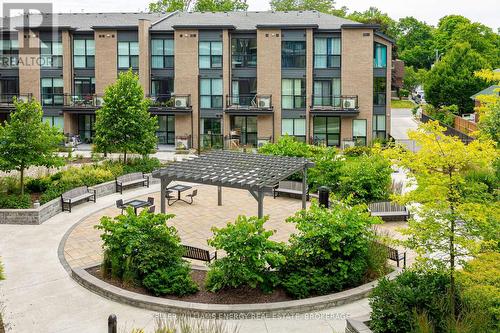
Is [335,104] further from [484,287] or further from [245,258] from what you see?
[484,287]

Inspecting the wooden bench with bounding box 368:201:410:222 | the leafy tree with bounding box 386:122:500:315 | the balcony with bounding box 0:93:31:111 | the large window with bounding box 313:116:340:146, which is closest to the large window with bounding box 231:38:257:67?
the large window with bounding box 313:116:340:146

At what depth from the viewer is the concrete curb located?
12.9m

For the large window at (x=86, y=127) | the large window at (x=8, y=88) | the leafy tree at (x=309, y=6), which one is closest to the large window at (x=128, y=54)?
the large window at (x=86, y=127)

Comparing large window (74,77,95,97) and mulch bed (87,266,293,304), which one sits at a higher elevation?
large window (74,77,95,97)

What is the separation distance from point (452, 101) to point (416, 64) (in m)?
45.8

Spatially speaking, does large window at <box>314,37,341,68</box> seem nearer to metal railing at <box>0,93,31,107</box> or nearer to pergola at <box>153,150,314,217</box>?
pergola at <box>153,150,314,217</box>

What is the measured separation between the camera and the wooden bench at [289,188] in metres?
25.3

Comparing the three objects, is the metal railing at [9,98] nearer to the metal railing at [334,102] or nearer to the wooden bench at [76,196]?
the metal railing at [334,102]

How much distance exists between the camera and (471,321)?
34.3 feet

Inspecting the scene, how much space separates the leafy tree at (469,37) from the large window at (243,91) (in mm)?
27807

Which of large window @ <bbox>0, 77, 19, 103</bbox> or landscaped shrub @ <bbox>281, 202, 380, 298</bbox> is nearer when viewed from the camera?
landscaped shrub @ <bbox>281, 202, 380, 298</bbox>

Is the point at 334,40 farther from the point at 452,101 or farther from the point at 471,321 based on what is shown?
the point at 471,321

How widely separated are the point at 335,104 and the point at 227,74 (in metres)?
8.50

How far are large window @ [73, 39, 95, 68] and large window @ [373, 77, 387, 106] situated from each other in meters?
22.0
